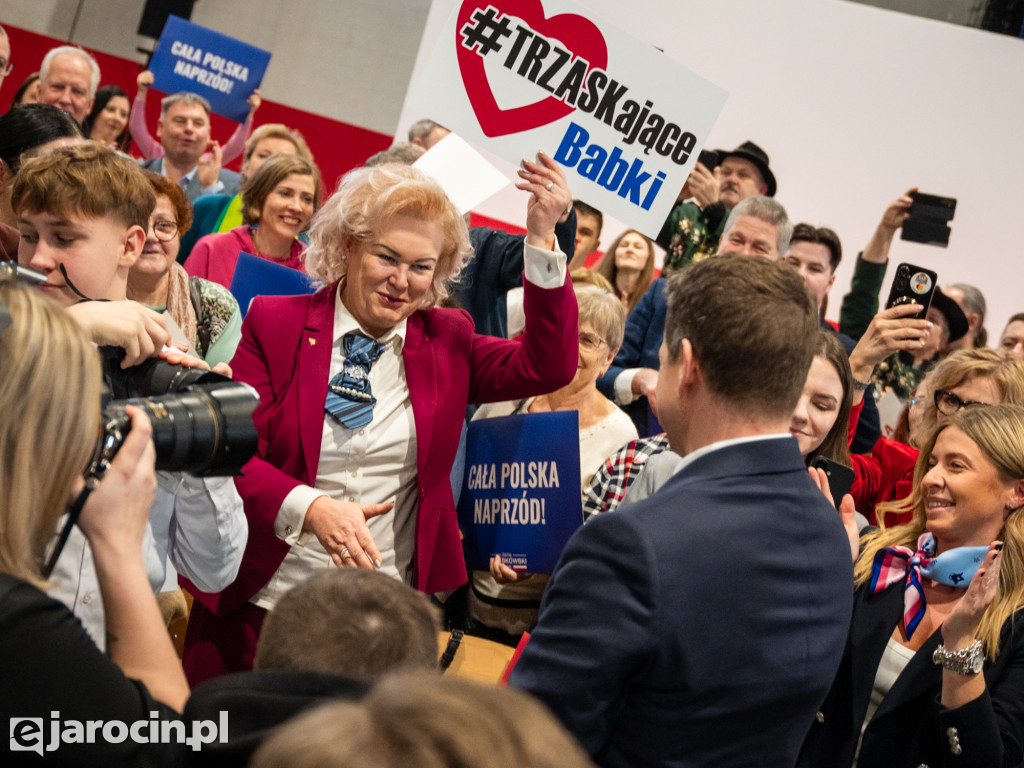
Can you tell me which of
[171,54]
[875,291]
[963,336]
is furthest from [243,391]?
[171,54]

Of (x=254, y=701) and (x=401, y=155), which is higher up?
(x=401, y=155)

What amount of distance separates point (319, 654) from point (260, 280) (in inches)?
87.6

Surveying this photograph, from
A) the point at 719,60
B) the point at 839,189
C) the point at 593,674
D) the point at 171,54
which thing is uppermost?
the point at 719,60

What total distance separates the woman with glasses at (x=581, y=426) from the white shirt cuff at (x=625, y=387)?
13cm

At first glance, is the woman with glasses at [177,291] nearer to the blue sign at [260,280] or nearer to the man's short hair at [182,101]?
the blue sign at [260,280]

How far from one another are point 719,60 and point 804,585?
5.31 metres

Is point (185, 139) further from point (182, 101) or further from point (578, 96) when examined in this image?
point (578, 96)

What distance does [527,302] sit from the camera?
91.4 inches

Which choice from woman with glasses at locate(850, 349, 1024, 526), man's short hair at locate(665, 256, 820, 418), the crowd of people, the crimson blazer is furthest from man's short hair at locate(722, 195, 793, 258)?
man's short hair at locate(665, 256, 820, 418)

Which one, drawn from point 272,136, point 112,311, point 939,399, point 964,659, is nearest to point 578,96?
point 939,399

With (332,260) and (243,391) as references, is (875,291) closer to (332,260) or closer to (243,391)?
(332,260)

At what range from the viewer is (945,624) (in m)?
2.11

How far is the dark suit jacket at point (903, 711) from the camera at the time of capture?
7.08 feet

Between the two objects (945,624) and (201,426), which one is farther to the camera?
(945,624)
